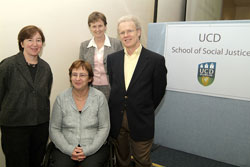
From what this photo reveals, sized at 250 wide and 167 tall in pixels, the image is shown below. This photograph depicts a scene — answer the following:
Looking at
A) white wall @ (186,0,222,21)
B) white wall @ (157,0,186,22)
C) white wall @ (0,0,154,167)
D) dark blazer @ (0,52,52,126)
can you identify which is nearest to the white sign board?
white wall @ (0,0,154,167)

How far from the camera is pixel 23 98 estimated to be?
5.56ft

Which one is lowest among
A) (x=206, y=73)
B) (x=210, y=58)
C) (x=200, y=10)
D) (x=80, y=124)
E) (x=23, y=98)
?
(x=80, y=124)

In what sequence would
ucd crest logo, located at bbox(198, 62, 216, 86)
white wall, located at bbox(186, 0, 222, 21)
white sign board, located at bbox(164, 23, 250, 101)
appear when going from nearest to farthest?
white sign board, located at bbox(164, 23, 250, 101), ucd crest logo, located at bbox(198, 62, 216, 86), white wall, located at bbox(186, 0, 222, 21)

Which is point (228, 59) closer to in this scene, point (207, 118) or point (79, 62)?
point (207, 118)

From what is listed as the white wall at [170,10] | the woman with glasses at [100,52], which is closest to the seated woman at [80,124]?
the woman with glasses at [100,52]

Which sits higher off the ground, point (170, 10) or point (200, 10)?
point (200, 10)

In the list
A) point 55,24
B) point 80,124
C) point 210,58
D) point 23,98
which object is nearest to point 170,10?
point 210,58

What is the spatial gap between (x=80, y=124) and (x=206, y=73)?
179cm

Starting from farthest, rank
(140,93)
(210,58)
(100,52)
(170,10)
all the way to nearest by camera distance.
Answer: (170,10) → (210,58) → (100,52) → (140,93)

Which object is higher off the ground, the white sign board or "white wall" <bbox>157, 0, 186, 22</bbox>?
"white wall" <bbox>157, 0, 186, 22</bbox>

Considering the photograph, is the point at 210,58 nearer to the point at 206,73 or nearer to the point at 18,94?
the point at 206,73

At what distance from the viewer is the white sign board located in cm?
258

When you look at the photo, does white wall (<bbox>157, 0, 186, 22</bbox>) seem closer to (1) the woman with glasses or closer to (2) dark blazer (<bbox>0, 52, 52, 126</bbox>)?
(1) the woman with glasses

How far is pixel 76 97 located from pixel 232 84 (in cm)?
193
